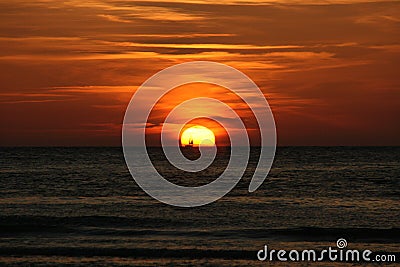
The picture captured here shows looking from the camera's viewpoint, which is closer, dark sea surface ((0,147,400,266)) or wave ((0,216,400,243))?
dark sea surface ((0,147,400,266))

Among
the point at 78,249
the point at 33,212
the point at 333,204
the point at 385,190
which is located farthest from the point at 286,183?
the point at 78,249

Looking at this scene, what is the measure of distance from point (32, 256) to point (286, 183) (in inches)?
1264

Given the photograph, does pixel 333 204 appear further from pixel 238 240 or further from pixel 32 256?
pixel 32 256

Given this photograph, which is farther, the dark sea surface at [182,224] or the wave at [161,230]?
the wave at [161,230]

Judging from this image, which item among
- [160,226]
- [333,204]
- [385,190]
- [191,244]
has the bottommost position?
[191,244]

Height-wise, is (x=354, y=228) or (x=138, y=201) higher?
(x=138, y=201)

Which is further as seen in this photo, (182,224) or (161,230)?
(182,224)

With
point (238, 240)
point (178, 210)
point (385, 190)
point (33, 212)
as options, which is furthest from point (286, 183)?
point (238, 240)

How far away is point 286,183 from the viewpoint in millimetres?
51938

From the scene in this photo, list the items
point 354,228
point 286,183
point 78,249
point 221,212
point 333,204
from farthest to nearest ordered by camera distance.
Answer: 1. point 286,183
2. point 333,204
3. point 221,212
4. point 354,228
5. point 78,249

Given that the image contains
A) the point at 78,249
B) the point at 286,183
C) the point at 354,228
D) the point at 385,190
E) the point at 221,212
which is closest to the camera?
the point at 78,249

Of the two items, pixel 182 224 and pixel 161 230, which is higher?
pixel 182 224

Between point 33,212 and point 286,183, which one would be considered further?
point 286,183

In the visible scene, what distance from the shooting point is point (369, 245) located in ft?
78.6
